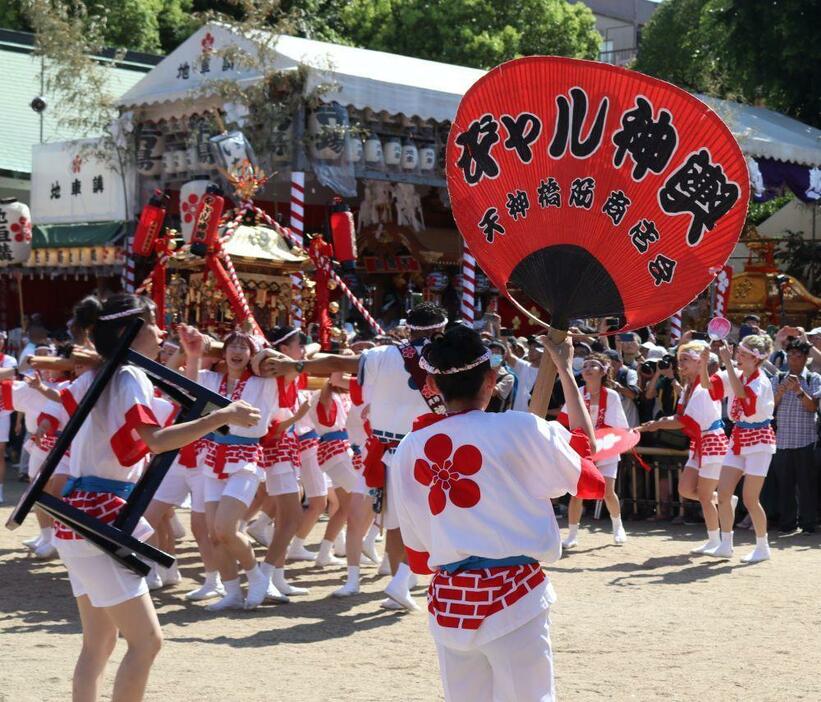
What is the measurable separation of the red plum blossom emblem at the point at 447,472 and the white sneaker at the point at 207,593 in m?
4.77

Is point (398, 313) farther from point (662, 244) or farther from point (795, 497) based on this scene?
point (662, 244)

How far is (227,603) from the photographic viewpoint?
25.5ft

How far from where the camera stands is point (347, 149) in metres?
15.6

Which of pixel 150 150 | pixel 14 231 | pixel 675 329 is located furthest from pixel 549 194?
pixel 14 231

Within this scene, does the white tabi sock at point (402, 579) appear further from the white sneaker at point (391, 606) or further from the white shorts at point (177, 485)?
the white shorts at point (177, 485)

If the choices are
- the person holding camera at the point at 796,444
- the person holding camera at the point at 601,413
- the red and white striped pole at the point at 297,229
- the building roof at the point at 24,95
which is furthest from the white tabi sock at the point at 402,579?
the building roof at the point at 24,95

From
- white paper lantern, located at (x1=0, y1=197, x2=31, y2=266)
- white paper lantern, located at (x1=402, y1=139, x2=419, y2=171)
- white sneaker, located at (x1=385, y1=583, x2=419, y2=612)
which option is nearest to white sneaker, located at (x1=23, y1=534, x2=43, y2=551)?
white sneaker, located at (x1=385, y1=583, x2=419, y2=612)

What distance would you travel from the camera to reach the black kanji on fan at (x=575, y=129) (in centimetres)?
405

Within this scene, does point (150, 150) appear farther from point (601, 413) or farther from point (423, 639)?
point (423, 639)

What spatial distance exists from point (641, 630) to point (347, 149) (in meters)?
9.73

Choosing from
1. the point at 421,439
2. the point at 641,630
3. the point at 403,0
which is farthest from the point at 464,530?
the point at 403,0

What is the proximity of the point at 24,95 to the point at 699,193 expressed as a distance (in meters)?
23.2

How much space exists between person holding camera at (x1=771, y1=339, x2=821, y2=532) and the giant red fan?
24.8ft

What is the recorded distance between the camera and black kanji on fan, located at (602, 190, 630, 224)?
13.2ft
